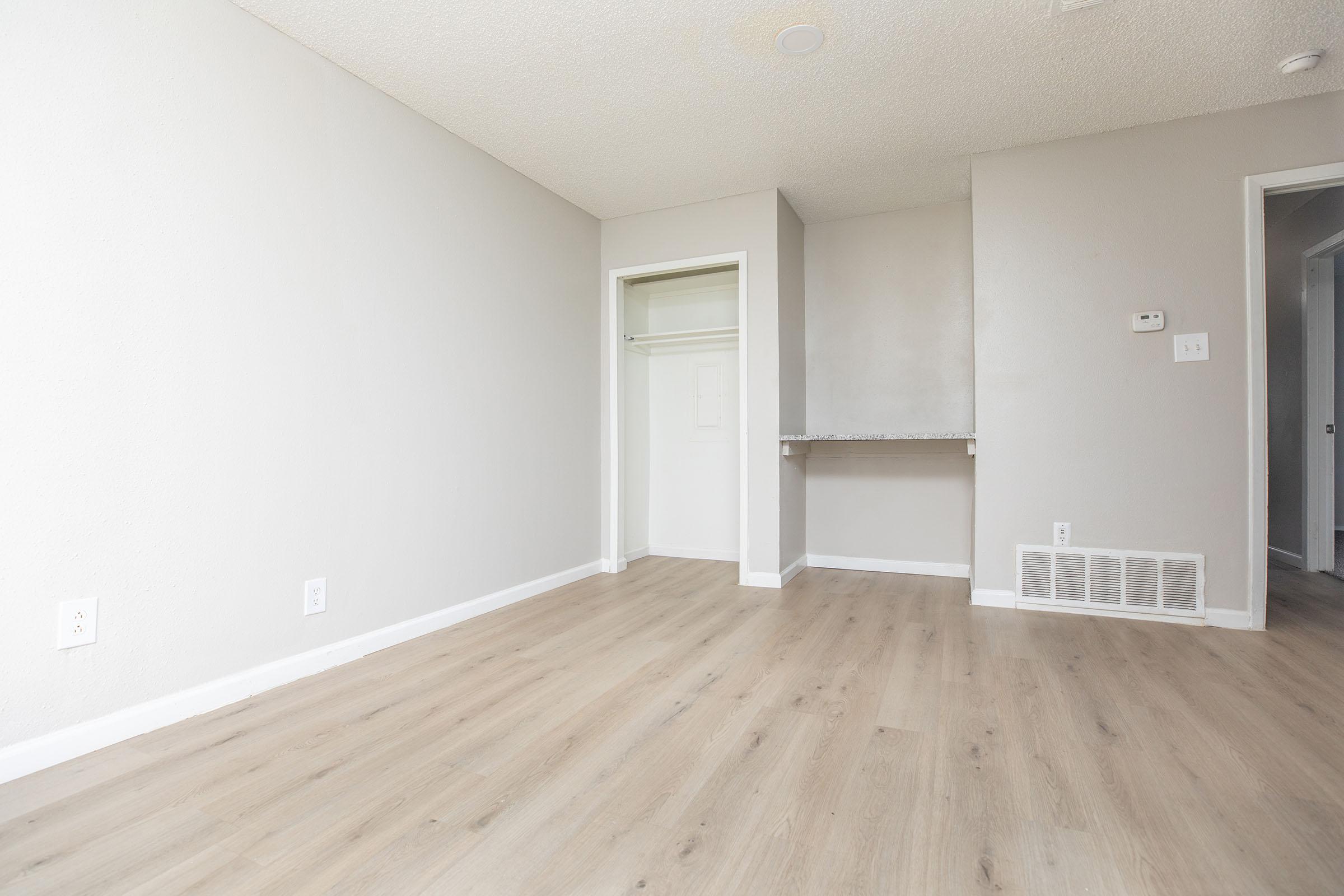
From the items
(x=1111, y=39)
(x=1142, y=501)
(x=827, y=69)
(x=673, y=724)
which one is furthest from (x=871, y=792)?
(x=1111, y=39)

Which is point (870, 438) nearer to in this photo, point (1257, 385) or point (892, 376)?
point (892, 376)

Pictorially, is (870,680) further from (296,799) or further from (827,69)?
(827,69)

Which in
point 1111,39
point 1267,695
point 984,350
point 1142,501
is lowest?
point 1267,695

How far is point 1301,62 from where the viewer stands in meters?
2.48

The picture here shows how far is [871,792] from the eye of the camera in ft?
5.00

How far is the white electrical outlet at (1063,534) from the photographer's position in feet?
10.4

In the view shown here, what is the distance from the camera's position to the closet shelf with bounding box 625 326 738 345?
175 inches

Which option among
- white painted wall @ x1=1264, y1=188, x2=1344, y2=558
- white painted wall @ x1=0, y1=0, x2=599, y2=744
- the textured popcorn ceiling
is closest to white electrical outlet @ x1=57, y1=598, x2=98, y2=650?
white painted wall @ x1=0, y1=0, x2=599, y2=744

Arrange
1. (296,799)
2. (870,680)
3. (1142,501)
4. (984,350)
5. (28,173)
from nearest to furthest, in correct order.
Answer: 1. (296,799)
2. (28,173)
3. (870,680)
4. (1142,501)
5. (984,350)

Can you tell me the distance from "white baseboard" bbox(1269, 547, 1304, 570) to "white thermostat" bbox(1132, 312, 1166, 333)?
2513 mm

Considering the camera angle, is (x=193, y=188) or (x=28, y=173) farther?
(x=193, y=188)

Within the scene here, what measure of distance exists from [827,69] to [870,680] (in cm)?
246

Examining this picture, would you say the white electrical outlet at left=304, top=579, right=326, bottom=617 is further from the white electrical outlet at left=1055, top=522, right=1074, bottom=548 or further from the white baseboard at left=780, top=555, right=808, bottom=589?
the white electrical outlet at left=1055, top=522, right=1074, bottom=548

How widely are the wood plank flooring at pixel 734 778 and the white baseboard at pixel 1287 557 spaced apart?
6.58 ft
